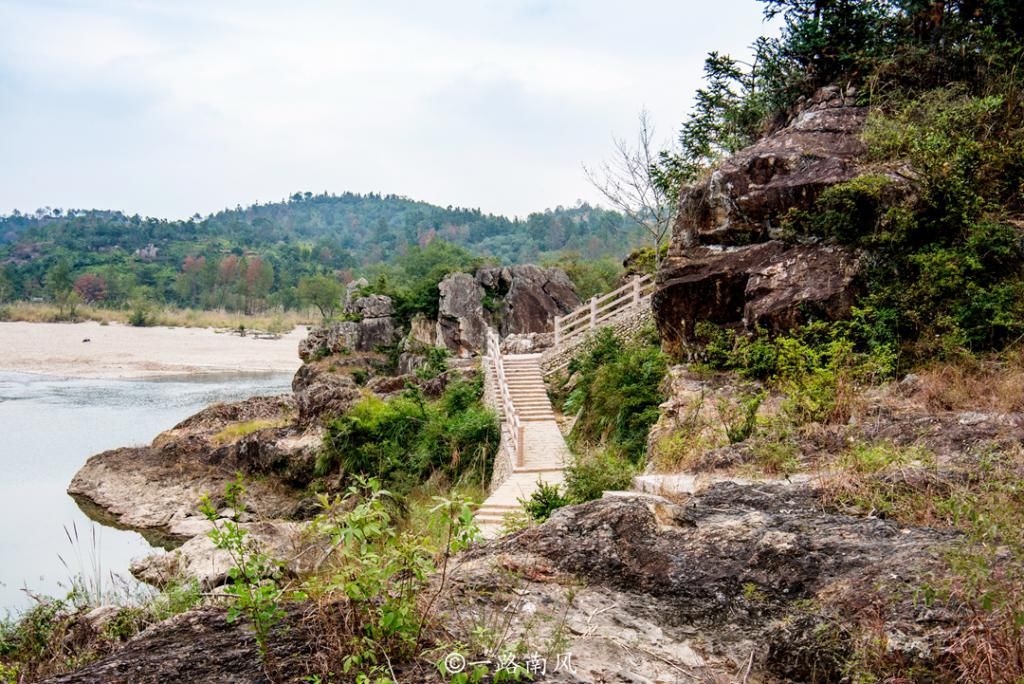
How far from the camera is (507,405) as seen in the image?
17.9 m

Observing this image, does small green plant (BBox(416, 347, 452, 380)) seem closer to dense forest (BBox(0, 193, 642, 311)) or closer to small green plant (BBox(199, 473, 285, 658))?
small green plant (BBox(199, 473, 285, 658))

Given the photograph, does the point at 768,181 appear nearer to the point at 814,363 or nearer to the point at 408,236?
the point at 814,363

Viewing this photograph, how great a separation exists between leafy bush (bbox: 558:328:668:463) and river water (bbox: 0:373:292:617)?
9.96m

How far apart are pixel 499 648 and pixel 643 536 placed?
6.83 feet

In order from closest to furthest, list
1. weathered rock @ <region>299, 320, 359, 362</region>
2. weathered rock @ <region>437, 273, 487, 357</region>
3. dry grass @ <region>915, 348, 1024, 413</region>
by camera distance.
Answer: dry grass @ <region>915, 348, 1024, 413</region>
weathered rock @ <region>437, 273, 487, 357</region>
weathered rock @ <region>299, 320, 359, 362</region>

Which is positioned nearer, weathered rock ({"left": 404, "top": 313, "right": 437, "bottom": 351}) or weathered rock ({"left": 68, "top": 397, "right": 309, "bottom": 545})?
weathered rock ({"left": 68, "top": 397, "right": 309, "bottom": 545})

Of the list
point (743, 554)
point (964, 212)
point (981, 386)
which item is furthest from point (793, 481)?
point (964, 212)

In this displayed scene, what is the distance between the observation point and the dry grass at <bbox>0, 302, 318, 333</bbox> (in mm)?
78438

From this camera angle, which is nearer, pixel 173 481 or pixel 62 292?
pixel 173 481

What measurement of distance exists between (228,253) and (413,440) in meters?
121

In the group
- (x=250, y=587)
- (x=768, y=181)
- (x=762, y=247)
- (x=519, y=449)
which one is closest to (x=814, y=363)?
(x=762, y=247)

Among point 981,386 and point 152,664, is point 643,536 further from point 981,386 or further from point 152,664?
point 981,386

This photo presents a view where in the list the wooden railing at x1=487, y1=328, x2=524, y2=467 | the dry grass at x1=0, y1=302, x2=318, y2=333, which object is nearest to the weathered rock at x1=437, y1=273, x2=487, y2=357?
the wooden railing at x1=487, y1=328, x2=524, y2=467

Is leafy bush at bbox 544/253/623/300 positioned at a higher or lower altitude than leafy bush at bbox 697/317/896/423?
higher
